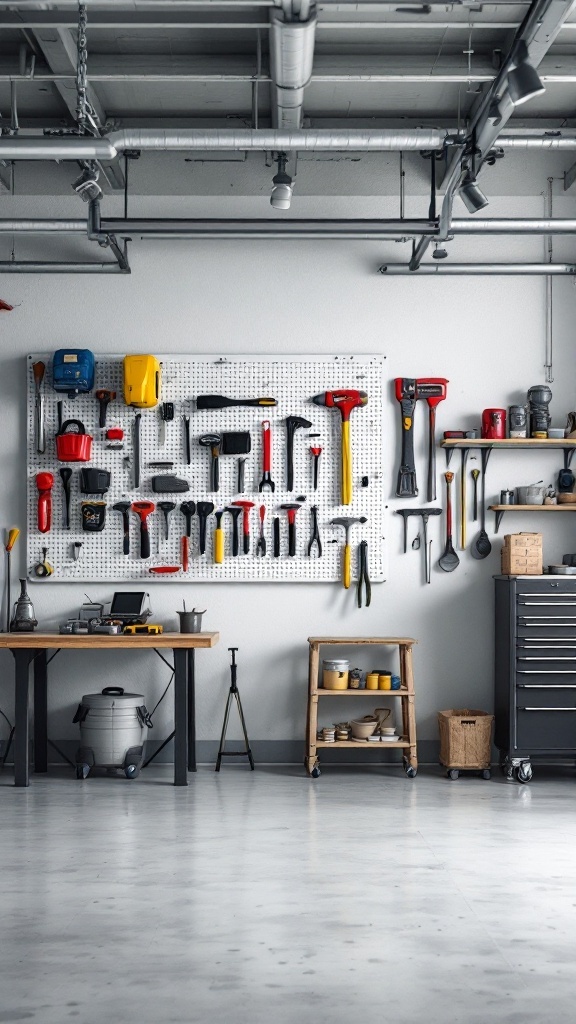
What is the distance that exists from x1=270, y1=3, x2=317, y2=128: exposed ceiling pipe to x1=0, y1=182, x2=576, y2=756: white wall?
1262 millimetres

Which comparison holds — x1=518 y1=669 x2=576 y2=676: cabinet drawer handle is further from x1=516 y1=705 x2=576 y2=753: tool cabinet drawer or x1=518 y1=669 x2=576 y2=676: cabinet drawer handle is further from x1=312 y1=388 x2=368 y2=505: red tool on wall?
x1=312 y1=388 x2=368 y2=505: red tool on wall

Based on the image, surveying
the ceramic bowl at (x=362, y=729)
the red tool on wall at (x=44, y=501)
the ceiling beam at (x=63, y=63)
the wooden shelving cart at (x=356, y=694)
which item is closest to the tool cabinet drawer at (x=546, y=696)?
the wooden shelving cart at (x=356, y=694)

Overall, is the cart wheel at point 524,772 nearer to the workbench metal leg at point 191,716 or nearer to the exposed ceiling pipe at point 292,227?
the workbench metal leg at point 191,716

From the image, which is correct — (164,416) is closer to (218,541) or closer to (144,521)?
(144,521)

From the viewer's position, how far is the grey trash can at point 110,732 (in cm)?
523

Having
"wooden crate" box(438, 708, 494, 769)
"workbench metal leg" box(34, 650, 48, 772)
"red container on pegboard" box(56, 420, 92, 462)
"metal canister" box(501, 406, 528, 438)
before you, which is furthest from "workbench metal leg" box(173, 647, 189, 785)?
A: "metal canister" box(501, 406, 528, 438)

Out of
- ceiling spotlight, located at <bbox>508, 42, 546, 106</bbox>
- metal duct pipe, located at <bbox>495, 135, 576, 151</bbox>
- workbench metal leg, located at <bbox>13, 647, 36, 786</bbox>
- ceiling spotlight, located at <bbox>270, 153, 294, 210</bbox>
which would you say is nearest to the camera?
ceiling spotlight, located at <bbox>508, 42, 546, 106</bbox>

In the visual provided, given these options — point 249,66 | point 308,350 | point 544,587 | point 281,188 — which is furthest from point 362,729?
point 249,66

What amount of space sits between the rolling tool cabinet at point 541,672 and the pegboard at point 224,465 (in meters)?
0.89

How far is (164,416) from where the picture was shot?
5.69 metres

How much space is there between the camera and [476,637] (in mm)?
5723

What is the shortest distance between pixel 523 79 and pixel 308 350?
250 cm

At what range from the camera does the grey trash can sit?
17.2 feet

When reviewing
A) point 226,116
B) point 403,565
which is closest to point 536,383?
point 403,565
